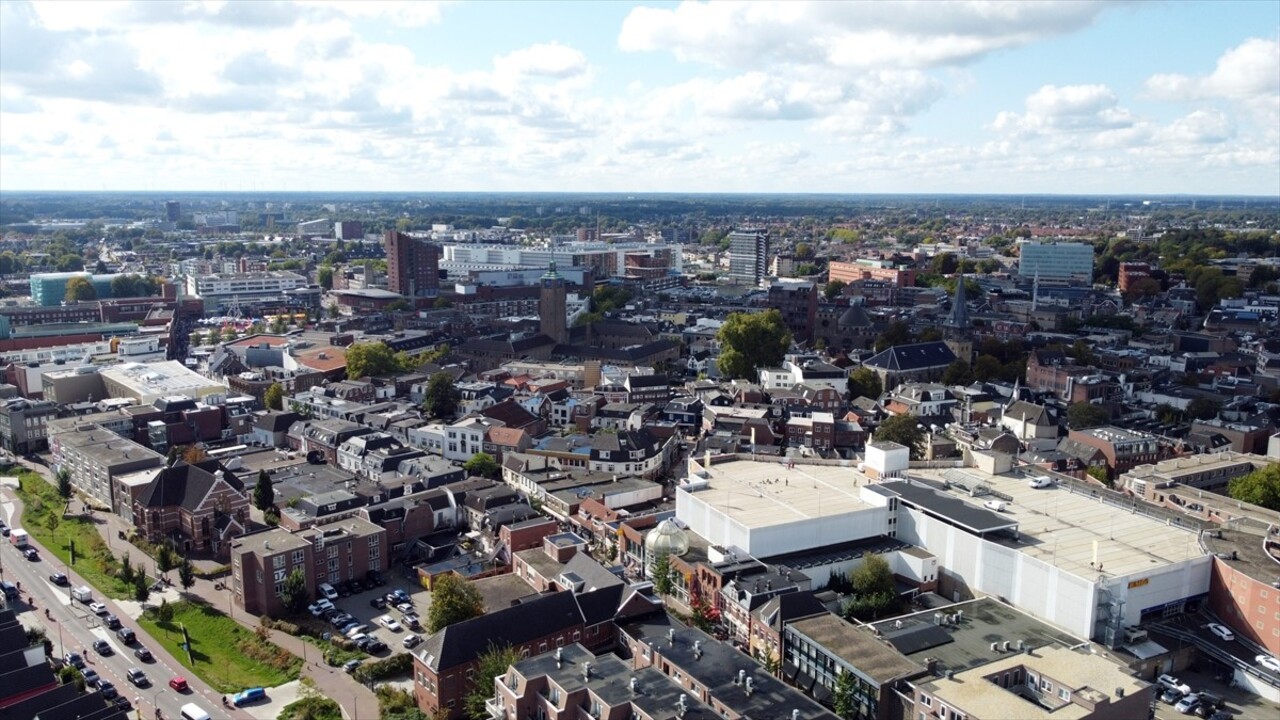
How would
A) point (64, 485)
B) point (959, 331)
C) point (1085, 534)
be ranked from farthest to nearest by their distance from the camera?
point (959, 331)
point (64, 485)
point (1085, 534)

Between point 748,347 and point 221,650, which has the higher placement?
point 748,347

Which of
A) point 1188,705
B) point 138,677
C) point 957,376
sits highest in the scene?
point 957,376

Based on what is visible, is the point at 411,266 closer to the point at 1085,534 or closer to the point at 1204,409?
the point at 1204,409

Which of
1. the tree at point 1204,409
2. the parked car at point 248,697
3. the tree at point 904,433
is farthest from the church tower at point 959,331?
the parked car at point 248,697

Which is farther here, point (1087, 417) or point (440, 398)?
point (440, 398)

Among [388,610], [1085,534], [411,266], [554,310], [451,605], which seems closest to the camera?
[451,605]

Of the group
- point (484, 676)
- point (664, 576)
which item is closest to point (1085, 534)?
point (664, 576)
